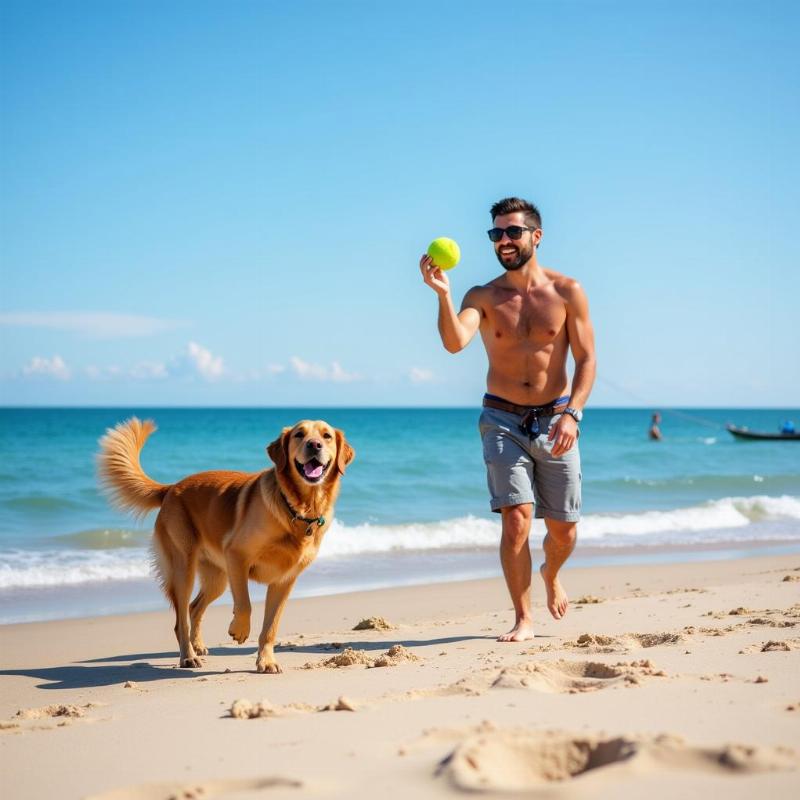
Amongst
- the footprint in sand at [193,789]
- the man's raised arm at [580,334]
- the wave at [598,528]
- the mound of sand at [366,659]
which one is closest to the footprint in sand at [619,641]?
the mound of sand at [366,659]

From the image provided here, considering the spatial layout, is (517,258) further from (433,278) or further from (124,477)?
(124,477)

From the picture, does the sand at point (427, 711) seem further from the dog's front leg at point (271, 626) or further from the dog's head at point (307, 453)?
the dog's head at point (307, 453)

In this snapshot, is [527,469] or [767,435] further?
[767,435]

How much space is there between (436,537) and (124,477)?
7.23 m

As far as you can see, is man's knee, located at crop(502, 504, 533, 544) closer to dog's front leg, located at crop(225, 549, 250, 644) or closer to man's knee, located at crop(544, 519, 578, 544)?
man's knee, located at crop(544, 519, 578, 544)

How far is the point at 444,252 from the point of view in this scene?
17.2ft

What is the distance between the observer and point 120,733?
3428mm

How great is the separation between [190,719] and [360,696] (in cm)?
70

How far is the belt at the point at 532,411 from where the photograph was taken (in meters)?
5.37

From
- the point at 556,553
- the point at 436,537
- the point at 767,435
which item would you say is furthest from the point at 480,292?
the point at 767,435

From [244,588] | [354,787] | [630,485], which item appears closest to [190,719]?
[354,787]

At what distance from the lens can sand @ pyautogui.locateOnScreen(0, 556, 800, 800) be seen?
2572mm

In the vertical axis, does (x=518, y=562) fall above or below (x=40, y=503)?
below

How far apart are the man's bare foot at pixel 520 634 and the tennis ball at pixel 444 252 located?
84.1 inches
